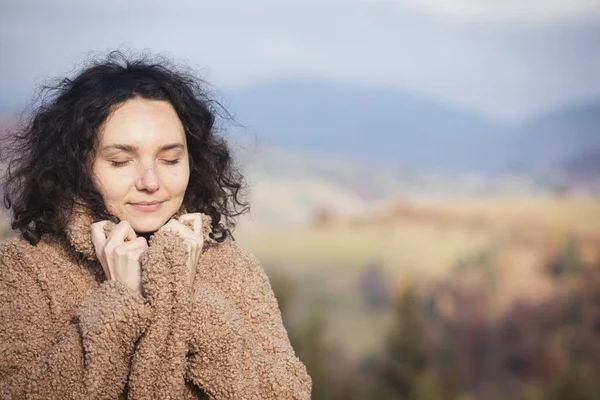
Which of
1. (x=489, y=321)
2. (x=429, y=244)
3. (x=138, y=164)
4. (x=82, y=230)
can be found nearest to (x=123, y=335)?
(x=82, y=230)

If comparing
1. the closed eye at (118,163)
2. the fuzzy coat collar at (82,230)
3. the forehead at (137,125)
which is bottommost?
the fuzzy coat collar at (82,230)

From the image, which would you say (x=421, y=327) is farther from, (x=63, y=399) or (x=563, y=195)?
(x=63, y=399)

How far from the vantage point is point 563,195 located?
16.3 m

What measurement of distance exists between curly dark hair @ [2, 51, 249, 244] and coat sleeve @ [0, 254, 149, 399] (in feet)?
0.84

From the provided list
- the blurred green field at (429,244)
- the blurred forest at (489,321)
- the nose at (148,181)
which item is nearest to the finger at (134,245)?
the nose at (148,181)

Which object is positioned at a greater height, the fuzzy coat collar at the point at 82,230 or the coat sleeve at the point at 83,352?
the fuzzy coat collar at the point at 82,230

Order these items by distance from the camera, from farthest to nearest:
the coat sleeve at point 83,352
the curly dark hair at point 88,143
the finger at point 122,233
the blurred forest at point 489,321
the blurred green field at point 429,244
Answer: the blurred green field at point 429,244 < the blurred forest at point 489,321 < the curly dark hair at point 88,143 < the finger at point 122,233 < the coat sleeve at point 83,352

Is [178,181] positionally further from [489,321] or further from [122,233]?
[489,321]

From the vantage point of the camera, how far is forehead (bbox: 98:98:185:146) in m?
1.91

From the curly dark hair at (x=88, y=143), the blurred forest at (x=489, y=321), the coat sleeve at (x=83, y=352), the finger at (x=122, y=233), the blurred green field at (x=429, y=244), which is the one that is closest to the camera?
the coat sleeve at (x=83, y=352)

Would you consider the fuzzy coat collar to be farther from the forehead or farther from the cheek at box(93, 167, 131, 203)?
the forehead

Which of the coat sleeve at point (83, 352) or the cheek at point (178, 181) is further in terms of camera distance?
the cheek at point (178, 181)

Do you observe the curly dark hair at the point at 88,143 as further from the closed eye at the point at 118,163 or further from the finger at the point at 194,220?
the finger at the point at 194,220

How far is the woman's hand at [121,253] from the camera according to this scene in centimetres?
180
